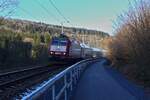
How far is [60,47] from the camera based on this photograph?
53.1 metres

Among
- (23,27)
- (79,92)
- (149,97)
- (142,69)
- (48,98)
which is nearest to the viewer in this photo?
(48,98)

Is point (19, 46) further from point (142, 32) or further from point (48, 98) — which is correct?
point (48, 98)

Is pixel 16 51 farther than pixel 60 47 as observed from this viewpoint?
No

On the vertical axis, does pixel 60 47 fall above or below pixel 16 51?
above

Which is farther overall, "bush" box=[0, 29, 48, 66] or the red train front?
the red train front

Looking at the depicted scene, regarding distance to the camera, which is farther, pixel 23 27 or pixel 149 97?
pixel 23 27

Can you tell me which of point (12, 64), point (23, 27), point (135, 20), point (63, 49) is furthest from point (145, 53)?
point (23, 27)

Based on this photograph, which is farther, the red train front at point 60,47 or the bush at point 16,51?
the red train front at point 60,47

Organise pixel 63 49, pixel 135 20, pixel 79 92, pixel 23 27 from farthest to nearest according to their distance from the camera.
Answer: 1. pixel 23 27
2. pixel 63 49
3. pixel 135 20
4. pixel 79 92

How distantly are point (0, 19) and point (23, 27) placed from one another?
53058 millimetres

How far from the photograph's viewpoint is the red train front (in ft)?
173

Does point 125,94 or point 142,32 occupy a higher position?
point 142,32

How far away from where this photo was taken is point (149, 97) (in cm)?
1602

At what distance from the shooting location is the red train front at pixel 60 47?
52.8 meters
